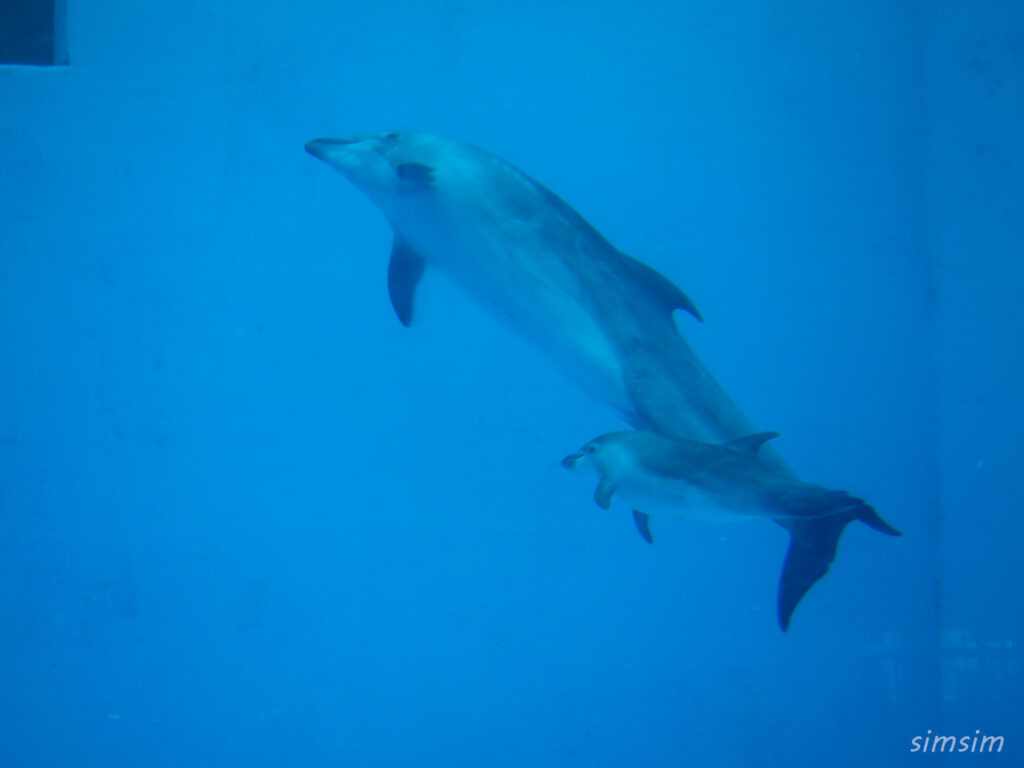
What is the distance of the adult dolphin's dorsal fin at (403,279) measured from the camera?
319 cm

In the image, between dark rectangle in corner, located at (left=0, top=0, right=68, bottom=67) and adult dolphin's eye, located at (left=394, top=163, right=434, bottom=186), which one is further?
dark rectangle in corner, located at (left=0, top=0, right=68, bottom=67)

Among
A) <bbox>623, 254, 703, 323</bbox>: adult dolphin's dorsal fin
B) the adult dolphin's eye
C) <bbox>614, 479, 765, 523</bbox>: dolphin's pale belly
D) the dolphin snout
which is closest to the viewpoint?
<bbox>614, 479, 765, 523</bbox>: dolphin's pale belly

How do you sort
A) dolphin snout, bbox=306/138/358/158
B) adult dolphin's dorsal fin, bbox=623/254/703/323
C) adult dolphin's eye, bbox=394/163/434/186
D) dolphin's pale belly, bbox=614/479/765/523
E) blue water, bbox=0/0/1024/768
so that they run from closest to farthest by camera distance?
dolphin's pale belly, bbox=614/479/765/523 < adult dolphin's dorsal fin, bbox=623/254/703/323 < adult dolphin's eye, bbox=394/163/434/186 < dolphin snout, bbox=306/138/358/158 < blue water, bbox=0/0/1024/768

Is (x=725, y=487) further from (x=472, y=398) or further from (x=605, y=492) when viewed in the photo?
(x=472, y=398)

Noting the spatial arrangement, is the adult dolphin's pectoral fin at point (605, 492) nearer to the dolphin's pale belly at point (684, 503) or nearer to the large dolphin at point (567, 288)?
the dolphin's pale belly at point (684, 503)

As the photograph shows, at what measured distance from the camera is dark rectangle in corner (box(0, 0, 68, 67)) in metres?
4.07

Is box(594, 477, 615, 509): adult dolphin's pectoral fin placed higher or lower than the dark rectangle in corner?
lower

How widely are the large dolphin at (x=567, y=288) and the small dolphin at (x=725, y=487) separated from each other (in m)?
0.09

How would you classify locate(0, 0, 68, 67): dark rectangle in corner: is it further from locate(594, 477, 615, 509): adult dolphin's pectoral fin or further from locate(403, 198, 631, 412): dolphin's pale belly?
locate(594, 477, 615, 509): adult dolphin's pectoral fin

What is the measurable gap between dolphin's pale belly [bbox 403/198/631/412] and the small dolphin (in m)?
0.25

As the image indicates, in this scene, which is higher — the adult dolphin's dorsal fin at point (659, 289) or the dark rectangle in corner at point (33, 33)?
the dark rectangle in corner at point (33, 33)

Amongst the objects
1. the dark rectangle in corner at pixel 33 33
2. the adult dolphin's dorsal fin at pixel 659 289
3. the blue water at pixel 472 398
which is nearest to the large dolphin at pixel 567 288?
the adult dolphin's dorsal fin at pixel 659 289

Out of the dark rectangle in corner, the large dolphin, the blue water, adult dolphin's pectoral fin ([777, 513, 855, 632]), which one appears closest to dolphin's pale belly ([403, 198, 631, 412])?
the large dolphin

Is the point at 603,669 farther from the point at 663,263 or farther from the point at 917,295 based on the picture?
the point at 917,295
